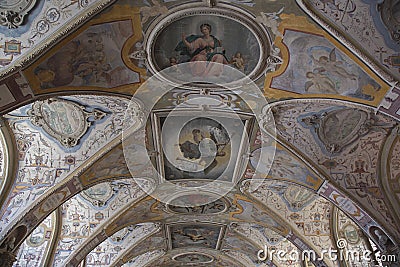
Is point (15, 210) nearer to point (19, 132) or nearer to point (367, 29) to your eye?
point (19, 132)

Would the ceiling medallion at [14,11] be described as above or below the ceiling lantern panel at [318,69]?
below

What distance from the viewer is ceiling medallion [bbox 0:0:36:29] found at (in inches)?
360

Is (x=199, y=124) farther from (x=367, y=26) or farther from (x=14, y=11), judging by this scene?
(x=14, y=11)

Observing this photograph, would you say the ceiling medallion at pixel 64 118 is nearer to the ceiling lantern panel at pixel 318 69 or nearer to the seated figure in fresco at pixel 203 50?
the seated figure in fresco at pixel 203 50

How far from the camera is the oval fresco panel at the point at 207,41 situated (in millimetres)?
10312

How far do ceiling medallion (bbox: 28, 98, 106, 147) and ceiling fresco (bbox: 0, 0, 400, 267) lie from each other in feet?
0.14

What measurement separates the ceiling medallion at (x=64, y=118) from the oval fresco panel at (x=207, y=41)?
117 inches

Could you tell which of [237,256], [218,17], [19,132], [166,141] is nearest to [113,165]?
[166,141]

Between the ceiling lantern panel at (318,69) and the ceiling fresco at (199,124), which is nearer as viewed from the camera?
the ceiling fresco at (199,124)

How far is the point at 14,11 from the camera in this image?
30.3 ft

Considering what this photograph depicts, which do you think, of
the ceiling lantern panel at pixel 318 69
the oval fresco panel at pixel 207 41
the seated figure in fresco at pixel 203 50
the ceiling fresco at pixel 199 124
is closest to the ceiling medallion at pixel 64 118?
the ceiling fresco at pixel 199 124

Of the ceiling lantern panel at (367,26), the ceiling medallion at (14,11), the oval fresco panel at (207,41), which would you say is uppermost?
the oval fresco panel at (207,41)

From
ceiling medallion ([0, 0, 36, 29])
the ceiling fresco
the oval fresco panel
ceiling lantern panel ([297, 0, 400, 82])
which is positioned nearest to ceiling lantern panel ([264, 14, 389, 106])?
the ceiling fresco

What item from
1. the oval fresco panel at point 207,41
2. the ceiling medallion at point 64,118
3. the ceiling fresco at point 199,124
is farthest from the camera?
the ceiling medallion at point 64,118
